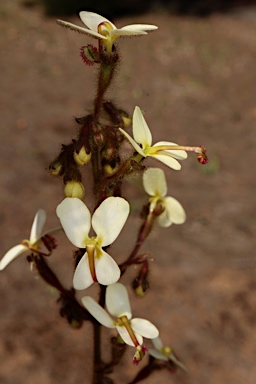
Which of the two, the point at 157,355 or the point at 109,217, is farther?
the point at 157,355

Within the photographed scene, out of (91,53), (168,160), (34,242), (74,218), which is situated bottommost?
(34,242)

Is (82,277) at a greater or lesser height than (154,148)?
lesser

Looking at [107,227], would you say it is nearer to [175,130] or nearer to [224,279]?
[224,279]

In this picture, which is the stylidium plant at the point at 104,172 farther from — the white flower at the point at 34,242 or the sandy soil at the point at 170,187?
the sandy soil at the point at 170,187

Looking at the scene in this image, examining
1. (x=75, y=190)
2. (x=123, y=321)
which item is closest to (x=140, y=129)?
(x=75, y=190)

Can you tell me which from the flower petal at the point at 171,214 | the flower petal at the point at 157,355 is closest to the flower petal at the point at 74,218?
the flower petal at the point at 171,214

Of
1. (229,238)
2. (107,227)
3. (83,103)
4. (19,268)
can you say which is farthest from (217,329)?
(83,103)

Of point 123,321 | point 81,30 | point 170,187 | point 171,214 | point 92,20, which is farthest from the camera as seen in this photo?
point 170,187

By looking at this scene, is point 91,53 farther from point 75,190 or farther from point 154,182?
point 154,182
